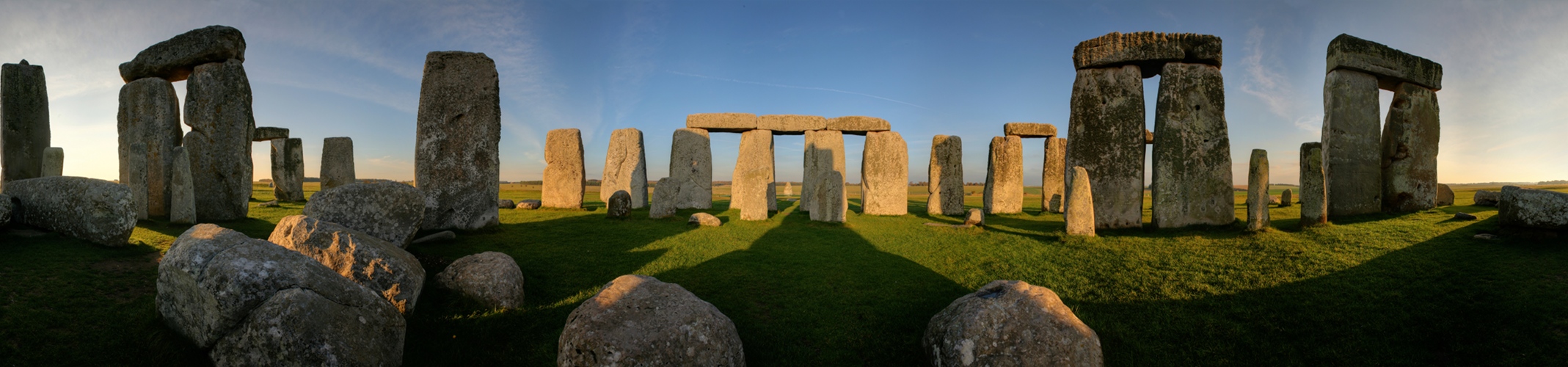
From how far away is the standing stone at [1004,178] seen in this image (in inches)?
643

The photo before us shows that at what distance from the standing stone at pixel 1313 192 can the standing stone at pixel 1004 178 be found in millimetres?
7436

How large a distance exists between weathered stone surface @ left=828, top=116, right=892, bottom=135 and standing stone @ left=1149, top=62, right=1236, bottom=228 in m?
7.29

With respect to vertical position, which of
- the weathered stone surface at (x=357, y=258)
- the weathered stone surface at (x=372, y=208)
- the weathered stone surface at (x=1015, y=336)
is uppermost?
the weathered stone surface at (x=372, y=208)

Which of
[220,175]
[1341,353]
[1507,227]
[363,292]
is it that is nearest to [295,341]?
[363,292]

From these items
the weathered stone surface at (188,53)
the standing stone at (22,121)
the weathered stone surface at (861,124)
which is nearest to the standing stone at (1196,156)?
the weathered stone surface at (861,124)

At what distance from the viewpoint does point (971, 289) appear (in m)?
6.52

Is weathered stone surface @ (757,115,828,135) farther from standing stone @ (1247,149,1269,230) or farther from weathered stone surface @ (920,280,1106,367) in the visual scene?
weathered stone surface @ (920,280,1106,367)

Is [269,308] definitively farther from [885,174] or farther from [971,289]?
[885,174]

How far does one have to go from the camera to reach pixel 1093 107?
10828 mm

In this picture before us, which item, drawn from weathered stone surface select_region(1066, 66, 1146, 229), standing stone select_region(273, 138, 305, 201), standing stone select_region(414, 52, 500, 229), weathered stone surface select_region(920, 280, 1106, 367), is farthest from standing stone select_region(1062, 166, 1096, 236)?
standing stone select_region(273, 138, 305, 201)

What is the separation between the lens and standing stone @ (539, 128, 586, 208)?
53.5ft

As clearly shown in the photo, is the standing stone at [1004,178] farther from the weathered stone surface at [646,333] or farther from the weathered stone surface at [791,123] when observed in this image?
the weathered stone surface at [646,333]

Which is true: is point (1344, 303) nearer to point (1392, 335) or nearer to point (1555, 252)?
point (1392, 335)

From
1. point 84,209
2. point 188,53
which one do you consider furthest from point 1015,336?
point 188,53
